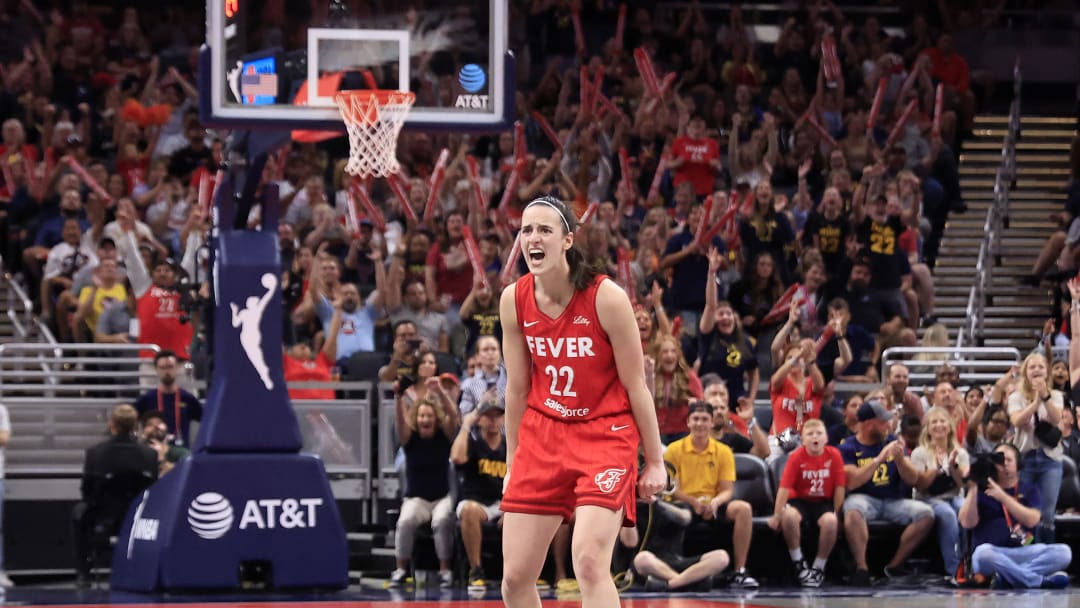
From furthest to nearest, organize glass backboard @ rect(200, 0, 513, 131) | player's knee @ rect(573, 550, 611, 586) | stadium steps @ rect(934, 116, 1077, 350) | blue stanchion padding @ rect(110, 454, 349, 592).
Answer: stadium steps @ rect(934, 116, 1077, 350)
blue stanchion padding @ rect(110, 454, 349, 592)
glass backboard @ rect(200, 0, 513, 131)
player's knee @ rect(573, 550, 611, 586)

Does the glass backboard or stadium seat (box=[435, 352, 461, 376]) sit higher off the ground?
the glass backboard

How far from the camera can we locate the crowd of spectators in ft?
48.5

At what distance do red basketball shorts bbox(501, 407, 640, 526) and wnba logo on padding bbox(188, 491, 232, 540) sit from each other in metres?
5.56

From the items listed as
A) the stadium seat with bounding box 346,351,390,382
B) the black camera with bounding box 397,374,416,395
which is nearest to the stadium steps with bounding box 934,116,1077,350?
the stadium seat with bounding box 346,351,390,382

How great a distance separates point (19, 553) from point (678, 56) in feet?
37.3

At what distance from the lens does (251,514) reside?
12539 mm

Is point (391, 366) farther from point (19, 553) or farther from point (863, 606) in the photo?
point (863, 606)

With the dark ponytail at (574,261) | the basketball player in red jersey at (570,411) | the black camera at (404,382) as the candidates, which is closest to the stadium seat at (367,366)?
the black camera at (404,382)

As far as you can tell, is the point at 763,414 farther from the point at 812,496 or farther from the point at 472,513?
the point at 472,513

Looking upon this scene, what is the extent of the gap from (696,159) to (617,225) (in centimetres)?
213

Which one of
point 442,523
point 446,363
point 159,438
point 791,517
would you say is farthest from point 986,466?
point 159,438

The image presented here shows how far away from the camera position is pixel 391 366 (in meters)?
15.5

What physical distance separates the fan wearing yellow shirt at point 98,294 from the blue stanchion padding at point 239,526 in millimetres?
3918

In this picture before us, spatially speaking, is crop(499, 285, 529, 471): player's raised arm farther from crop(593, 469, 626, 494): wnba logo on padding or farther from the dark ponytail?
crop(593, 469, 626, 494): wnba logo on padding
